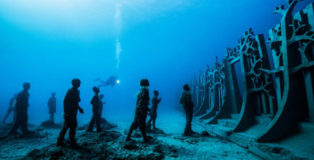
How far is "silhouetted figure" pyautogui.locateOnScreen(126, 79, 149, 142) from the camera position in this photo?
4.61 meters

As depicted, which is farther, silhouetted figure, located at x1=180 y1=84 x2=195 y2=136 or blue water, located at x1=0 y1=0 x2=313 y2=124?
blue water, located at x1=0 y1=0 x2=313 y2=124

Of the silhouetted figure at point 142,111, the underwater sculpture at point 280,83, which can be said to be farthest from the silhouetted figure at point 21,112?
the underwater sculpture at point 280,83

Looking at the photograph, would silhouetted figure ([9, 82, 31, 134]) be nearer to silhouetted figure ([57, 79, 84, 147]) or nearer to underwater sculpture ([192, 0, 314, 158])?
silhouetted figure ([57, 79, 84, 147])

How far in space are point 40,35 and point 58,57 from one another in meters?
41.8

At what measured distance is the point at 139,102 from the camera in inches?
189

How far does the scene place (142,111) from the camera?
15.4 ft

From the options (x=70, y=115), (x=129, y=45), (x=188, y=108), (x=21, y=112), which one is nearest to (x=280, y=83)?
(x=188, y=108)

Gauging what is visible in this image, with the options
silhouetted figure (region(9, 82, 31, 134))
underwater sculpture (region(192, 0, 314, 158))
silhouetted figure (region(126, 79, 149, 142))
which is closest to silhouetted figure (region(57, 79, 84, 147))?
silhouetted figure (region(126, 79, 149, 142))

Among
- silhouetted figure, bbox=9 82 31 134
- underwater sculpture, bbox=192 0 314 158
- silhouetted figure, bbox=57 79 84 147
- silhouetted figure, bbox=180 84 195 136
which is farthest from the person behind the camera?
silhouetted figure, bbox=9 82 31 134

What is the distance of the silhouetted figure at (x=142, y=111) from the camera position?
4605 mm

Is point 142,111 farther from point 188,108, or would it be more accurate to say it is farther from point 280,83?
point 280,83

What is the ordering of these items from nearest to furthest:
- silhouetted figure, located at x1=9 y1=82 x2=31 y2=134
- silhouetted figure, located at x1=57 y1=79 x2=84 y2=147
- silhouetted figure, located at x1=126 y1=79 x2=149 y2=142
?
1. silhouetted figure, located at x1=57 y1=79 x2=84 y2=147
2. silhouetted figure, located at x1=126 y1=79 x2=149 y2=142
3. silhouetted figure, located at x1=9 y1=82 x2=31 y2=134

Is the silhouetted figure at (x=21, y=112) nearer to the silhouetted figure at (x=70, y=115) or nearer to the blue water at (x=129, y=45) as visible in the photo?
the silhouetted figure at (x=70, y=115)

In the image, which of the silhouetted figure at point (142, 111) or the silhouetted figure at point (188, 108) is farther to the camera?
the silhouetted figure at point (188, 108)
